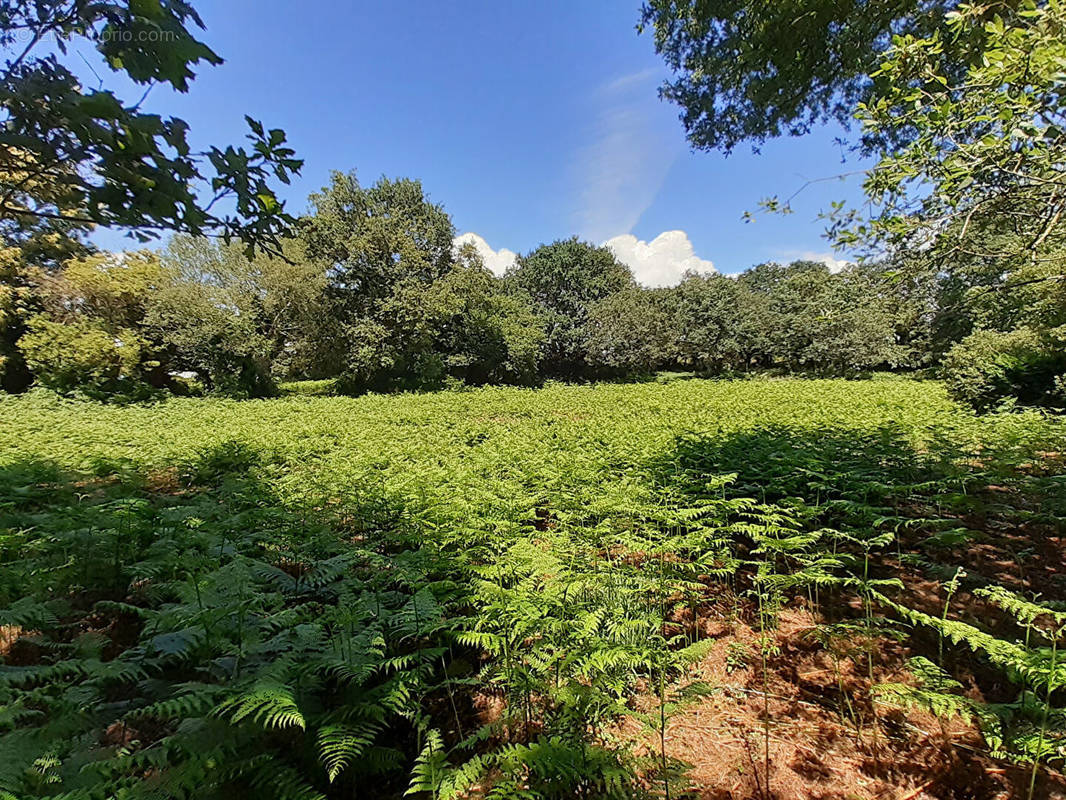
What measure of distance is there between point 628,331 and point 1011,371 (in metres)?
22.9

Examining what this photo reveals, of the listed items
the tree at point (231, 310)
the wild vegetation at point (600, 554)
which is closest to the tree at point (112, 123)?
the wild vegetation at point (600, 554)

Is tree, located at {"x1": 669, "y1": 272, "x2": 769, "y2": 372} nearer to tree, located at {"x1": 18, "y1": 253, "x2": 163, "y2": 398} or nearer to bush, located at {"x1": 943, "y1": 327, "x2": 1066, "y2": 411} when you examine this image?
bush, located at {"x1": 943, "y1": 327, "x2": 1066, "y2": 411}

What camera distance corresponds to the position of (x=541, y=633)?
2.87 meters

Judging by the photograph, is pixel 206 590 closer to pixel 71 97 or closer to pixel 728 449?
pixel 71 97

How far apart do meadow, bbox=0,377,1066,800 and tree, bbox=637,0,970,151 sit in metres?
4.69

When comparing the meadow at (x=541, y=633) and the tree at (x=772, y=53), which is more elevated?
the tree at (x=772, y=53)

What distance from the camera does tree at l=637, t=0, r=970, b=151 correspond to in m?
4.86

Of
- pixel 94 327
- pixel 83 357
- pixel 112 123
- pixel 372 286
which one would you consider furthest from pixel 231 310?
pixel 112 123

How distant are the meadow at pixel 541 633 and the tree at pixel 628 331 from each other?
2732cm

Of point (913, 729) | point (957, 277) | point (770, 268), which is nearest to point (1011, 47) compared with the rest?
point (957, 277)

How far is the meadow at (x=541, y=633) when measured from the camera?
199cm

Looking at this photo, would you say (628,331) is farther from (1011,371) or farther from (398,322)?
(1011,371)

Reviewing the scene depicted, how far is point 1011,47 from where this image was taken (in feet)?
8.16

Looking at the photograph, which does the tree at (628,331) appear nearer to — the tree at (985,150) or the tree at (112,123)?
the tree at (985,150)
